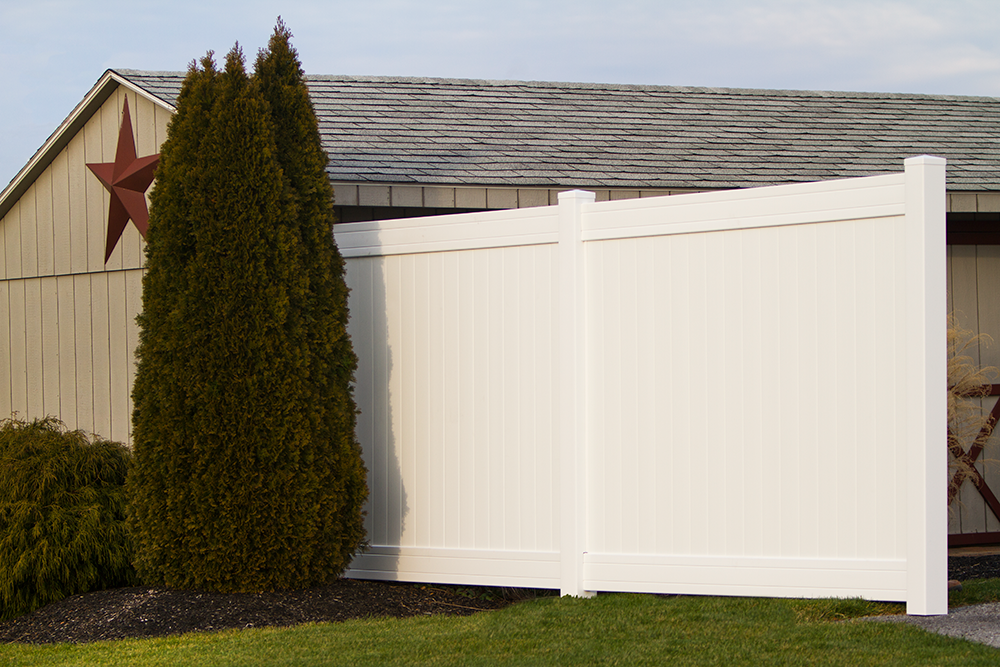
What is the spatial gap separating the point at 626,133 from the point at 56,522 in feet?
17.4

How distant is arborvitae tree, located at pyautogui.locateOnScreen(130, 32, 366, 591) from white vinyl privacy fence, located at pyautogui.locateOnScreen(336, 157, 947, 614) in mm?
580

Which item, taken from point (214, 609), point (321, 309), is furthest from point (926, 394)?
point (214, 609)

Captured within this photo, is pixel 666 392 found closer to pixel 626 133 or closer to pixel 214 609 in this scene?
pixel 214 609

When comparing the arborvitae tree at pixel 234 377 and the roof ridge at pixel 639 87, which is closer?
the arborvitae tree at pixel 234 377

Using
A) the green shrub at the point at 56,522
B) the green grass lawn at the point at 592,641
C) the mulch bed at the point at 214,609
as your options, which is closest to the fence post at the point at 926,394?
the green grass lawn at the point at 592,641

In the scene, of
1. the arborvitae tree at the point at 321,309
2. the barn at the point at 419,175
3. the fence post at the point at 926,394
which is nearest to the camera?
the fence post at the point at 926,394

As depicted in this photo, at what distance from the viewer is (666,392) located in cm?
544

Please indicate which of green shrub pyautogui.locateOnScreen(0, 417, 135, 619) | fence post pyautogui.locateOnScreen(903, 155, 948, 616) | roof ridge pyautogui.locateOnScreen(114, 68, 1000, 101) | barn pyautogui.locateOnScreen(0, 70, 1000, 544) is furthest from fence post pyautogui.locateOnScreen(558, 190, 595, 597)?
roof ridge pyautogui.locateOnScreen(114, 68, 1000, 101)

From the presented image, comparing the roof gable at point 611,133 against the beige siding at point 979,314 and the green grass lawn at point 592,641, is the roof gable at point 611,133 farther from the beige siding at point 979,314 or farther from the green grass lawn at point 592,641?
the green grass lawn at point 592,641

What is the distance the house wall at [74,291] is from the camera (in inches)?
302

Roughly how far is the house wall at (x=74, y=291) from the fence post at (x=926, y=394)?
204 inches

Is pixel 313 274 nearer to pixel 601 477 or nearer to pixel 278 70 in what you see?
pixel 278 70

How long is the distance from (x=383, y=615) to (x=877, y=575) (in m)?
2.57

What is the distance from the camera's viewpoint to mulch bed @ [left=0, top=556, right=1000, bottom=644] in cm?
527
